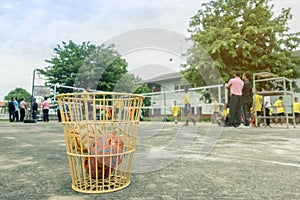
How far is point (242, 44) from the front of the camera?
1268 cm

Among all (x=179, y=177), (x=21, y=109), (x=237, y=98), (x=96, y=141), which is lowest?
(x=179, y=177)

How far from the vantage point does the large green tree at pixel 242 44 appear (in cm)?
1291

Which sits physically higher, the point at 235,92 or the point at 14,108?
the point at 235,92

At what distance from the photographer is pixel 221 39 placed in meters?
13.3

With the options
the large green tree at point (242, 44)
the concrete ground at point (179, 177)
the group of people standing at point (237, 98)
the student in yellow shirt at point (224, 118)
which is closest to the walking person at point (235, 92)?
the group of people standing at point (237, 98)

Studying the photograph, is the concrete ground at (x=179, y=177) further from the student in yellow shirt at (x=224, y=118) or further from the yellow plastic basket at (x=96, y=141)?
the student in yellow shirt at (x=224, y=118)

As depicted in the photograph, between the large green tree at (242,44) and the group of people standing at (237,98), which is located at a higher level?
the large green tree at (242,44)

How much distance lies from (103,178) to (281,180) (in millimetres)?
1212

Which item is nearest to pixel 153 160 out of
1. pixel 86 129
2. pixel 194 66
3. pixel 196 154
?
pixel 196 154

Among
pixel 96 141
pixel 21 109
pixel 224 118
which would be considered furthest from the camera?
pixel 21 109

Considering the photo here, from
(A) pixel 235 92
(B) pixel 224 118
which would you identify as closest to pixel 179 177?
(A) pixel 235 92

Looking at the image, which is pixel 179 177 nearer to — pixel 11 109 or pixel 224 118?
pixel 224 118

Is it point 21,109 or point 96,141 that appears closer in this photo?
point 96,141

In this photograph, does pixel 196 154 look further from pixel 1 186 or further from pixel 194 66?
pixel 194 66
